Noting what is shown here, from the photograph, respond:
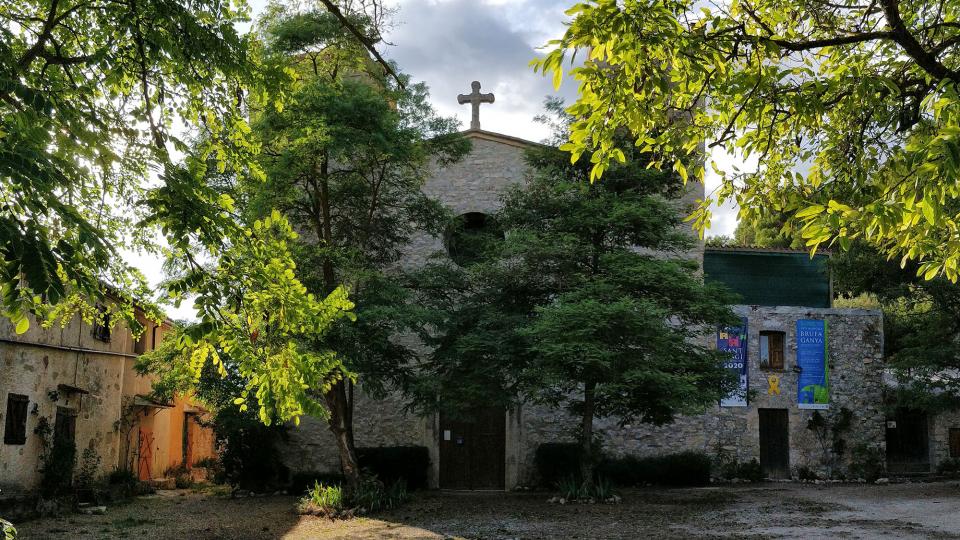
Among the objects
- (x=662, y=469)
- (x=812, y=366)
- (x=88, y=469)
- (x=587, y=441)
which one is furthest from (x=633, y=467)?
(x=88, y=469)

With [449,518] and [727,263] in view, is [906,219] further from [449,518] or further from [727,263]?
[727,263]

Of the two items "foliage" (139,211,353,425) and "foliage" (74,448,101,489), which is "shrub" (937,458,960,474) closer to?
"foliage" (139,211,353,425)

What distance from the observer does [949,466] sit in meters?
21.7

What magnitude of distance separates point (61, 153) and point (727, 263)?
18970mm

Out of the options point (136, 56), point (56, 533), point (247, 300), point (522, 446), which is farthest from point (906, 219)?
point (522, 446)

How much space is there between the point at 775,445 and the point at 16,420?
56.8 ft

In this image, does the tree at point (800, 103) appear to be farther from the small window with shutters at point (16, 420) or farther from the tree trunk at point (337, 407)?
the small window with shutters at point (16, 420)

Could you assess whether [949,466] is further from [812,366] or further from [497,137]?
[497,137]

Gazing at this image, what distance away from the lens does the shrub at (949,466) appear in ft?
70.8

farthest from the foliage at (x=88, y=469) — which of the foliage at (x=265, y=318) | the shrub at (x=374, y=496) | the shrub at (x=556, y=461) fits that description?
the foliage at (x=265, y=318)

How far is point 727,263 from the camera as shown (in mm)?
21500

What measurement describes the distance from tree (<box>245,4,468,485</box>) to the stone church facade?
1.74 metres

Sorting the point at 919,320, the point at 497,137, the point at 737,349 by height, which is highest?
the point at 497,137

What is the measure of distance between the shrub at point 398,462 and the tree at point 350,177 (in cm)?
184
